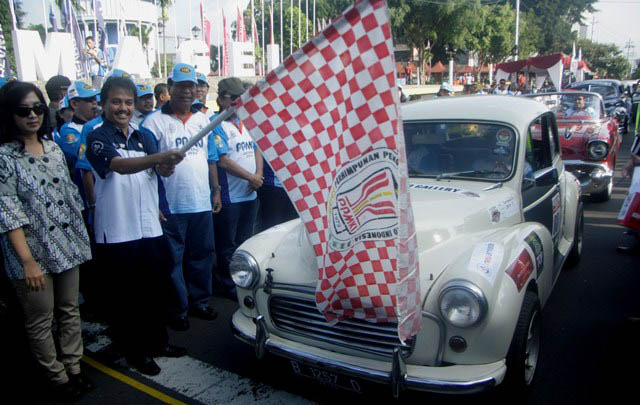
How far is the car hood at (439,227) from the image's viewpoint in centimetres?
297

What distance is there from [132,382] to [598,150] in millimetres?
7649

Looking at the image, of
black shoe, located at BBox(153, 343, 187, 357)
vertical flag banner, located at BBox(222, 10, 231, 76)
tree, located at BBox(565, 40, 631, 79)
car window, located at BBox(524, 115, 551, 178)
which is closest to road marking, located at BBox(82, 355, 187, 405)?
black shoe, located at BBox(153, 343, 187, 357)

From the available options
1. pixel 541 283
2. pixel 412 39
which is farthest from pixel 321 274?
pixel 412 39

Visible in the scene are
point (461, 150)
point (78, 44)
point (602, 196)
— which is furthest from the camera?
point (78, 44)

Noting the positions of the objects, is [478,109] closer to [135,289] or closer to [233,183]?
[233,183]

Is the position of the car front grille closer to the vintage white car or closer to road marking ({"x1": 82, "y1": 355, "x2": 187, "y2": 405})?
the vintage white car

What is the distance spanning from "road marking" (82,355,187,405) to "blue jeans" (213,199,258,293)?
1.49 metres

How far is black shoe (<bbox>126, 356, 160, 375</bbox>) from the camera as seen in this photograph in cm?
356

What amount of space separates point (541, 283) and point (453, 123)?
143 cm

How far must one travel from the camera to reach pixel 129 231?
3.31 m

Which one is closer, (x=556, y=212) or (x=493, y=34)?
(x=556, y=212)

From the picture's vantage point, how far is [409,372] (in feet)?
8.50

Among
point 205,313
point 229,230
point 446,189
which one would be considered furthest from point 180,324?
point 446,189

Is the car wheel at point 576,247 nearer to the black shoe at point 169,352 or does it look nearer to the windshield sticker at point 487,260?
the windshield sticker at point 487,260
